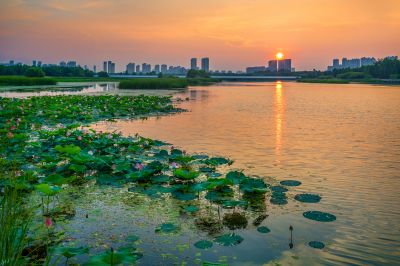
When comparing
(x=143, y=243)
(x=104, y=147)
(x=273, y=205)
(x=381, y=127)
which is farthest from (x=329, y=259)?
(x=381, y=127)

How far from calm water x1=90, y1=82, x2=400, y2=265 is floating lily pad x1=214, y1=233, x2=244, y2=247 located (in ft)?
0.22

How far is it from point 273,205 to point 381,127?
12.1 m

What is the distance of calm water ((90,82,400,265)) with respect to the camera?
4.48m

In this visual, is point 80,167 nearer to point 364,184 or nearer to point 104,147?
point 104,147

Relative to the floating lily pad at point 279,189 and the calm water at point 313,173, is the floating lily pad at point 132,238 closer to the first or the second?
the calm water at point 313,173

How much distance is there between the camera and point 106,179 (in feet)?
23.5

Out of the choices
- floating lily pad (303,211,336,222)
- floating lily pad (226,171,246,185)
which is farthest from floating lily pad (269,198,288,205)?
floating lily pad (303,211,336,222)

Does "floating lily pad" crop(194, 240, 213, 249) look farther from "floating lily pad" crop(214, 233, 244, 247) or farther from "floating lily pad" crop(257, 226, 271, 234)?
"floating lily pad" crop(257, 226, 271, 234)

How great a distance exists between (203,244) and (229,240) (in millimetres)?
335

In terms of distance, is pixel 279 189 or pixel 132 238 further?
pixel 279 189

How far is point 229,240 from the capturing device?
180 inches

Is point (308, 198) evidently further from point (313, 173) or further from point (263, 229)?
point (313, 173)

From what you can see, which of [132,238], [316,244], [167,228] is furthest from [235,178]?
[132,238]

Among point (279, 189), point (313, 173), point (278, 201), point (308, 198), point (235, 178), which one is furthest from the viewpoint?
point (313, 173)
